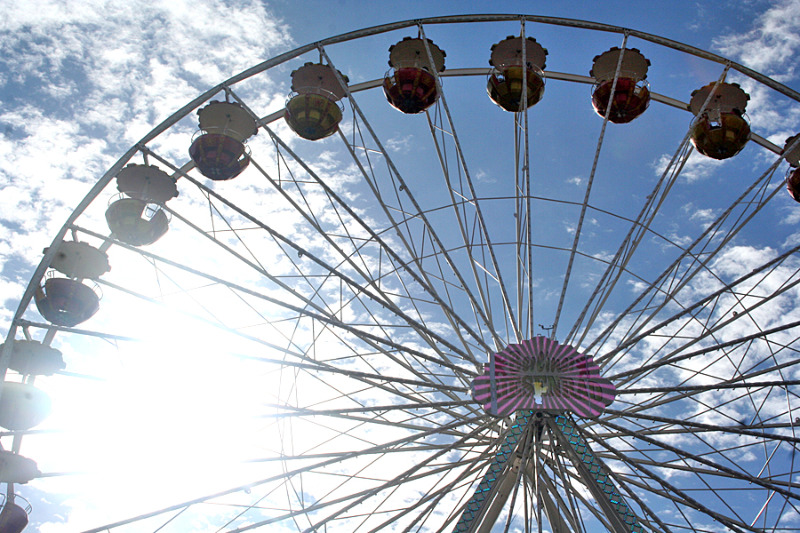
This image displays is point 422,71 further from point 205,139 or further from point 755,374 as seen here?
point 755,374

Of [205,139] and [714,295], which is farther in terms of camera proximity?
[205,139]

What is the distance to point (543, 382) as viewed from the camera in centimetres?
1073

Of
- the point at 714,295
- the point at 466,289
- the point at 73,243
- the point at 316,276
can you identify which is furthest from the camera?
the point at 316,276

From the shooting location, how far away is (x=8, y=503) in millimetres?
12469

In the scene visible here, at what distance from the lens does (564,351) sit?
1092 centimetres

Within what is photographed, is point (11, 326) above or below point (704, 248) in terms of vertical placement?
below

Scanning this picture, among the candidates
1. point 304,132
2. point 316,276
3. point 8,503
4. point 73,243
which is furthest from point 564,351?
point 8,503

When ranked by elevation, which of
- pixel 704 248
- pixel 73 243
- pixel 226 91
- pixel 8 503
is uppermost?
pixel 704 248

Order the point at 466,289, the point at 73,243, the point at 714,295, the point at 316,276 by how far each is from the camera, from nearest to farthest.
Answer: the point at 714,295, the point at 466,289, the point at 73,243, the point at 316,276

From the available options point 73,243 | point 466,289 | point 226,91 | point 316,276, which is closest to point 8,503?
point 73,243

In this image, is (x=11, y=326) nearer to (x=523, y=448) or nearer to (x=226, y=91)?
(x=226, y=91)

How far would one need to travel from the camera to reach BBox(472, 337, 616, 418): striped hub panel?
1042cm

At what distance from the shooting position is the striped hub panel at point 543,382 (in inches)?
410

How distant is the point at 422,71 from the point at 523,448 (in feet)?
24.3
